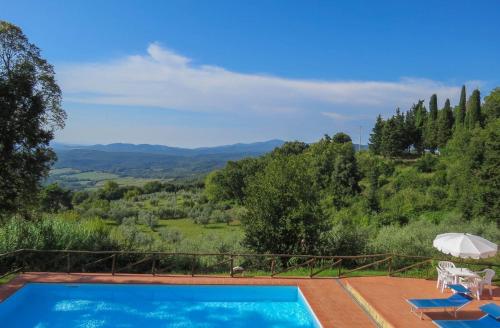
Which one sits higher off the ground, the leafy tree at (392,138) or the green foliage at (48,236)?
the leafy tree at (392,138)

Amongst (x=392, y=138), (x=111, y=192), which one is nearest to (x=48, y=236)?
(x=392, y=138)

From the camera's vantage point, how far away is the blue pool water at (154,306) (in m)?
11.7

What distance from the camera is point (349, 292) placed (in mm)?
13156

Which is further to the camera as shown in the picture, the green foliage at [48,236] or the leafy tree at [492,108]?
the leafy tree at [492,108]

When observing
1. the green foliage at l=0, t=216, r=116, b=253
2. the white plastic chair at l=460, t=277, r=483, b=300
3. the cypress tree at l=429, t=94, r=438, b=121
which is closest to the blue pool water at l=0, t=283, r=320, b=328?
the green foliage at l=0, t=216, r=116, b=253

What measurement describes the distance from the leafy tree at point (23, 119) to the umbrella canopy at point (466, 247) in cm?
1368

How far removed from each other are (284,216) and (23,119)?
1044 centimetres

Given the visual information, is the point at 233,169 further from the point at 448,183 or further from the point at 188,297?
the point at 188,297

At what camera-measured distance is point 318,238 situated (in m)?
18.0

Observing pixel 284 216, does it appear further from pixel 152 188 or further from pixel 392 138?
pixel 152 188

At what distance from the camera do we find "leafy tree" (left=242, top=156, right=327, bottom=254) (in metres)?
17.7

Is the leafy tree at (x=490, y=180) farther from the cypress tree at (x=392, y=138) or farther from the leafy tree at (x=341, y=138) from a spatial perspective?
the leafy tree at (x=341, y=138)

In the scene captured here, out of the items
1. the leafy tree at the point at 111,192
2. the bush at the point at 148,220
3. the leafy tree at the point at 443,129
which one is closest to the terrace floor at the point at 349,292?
the bush at the point at 148,220

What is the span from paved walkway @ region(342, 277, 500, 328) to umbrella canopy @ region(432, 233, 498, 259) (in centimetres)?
135
